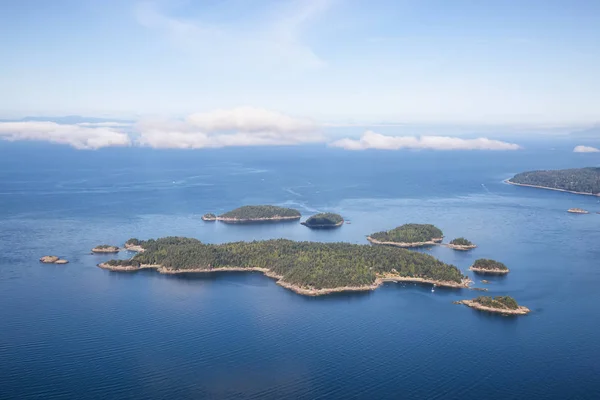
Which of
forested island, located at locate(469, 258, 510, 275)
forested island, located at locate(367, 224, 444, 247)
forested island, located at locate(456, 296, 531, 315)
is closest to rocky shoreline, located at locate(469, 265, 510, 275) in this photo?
forested island, located at locate(469, 258, 510, 275)

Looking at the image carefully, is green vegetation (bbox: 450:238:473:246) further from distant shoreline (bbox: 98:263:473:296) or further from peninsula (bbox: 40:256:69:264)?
peninsula (bbox: 40:256:69:264)

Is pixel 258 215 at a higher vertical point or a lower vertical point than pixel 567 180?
lower

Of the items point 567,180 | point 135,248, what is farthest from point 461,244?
point 567,180

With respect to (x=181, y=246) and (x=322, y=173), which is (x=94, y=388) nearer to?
(x=181, y=246)

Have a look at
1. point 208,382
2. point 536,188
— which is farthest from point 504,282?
point 536,188

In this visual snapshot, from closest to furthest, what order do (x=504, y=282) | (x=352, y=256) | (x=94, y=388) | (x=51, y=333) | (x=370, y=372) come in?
(x=94, y=388) → (x=370, y=372) → (x=51, y=333) → (x=504, y=282) → (x=352, y=256)

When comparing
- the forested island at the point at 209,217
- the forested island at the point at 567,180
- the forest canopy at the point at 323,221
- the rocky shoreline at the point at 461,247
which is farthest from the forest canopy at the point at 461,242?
the forested island at the point at 567,180

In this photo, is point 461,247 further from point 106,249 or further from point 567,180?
point 567,180
